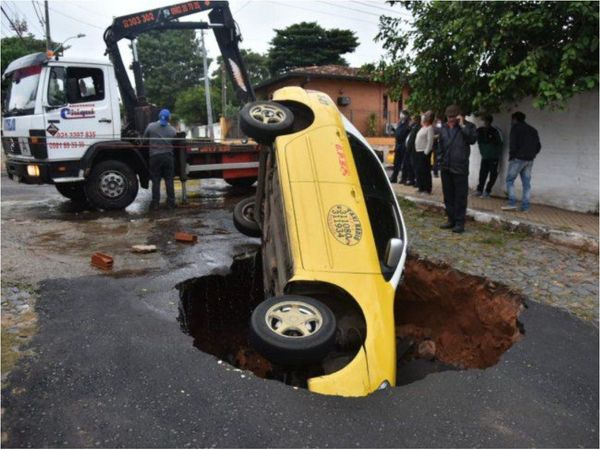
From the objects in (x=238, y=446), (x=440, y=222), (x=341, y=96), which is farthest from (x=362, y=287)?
(x=341, y=96)

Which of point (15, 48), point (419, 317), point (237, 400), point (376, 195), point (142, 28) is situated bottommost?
point (419, 317)

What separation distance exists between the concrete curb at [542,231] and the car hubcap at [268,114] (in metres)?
4.50

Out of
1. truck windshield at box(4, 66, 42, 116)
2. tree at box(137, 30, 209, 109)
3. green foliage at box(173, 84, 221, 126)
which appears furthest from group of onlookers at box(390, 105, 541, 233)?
tree at box(137, 30, 209, 109)

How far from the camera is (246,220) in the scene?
6242 millimetres

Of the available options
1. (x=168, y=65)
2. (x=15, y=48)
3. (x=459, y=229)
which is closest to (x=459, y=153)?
(x=459, y=229)

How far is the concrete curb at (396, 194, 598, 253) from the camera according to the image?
20.3ft

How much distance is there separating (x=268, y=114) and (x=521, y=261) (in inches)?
143

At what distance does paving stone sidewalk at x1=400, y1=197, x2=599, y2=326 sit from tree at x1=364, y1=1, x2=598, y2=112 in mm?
2210

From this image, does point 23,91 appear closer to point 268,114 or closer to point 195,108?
point 268,114

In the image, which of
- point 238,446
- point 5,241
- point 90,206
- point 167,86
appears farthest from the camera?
point 167,86

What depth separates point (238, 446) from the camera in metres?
2.29

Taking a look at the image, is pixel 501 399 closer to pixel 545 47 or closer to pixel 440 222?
pixel 440 222

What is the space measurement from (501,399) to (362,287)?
1.14 meters

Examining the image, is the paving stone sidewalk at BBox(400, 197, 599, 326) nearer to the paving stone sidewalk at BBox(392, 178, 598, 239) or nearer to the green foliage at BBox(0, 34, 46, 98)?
the paving stone sidewalk at BBox(392, 178, 598, 239)
